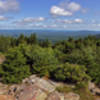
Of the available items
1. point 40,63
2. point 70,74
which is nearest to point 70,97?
point 70,74

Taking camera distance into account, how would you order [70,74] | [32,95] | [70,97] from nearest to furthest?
[32,95] → [70,97] → [70,74]

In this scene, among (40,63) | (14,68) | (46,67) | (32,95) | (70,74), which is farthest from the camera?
(46,67)

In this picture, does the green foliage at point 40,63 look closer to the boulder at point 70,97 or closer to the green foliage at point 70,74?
the green foliage at point 70,74

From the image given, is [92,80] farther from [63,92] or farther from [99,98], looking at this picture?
[63,92]

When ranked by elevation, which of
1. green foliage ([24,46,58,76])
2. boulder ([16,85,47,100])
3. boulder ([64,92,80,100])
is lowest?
boulder ([64,92,80,100])

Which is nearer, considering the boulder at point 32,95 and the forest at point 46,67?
the boulder at point 32,95

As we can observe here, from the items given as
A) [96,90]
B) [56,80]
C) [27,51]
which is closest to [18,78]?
[27,51]

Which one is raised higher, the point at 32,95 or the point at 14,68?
the point at 14,68

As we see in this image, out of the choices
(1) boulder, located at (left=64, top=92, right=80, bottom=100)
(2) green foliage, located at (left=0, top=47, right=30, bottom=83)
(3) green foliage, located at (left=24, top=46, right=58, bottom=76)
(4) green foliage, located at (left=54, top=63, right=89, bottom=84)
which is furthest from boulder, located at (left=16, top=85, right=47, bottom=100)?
(3) green foliage, located at (left=24, top=46, right=58, bottom=76)

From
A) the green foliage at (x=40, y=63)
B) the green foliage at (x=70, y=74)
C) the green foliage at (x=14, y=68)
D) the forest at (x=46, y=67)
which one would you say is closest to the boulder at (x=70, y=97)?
the forest at (x=46, y=67)

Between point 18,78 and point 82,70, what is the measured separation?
979 centimetres

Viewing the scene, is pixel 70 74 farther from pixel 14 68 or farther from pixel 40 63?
pixel 14 68

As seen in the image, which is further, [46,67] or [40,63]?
[46,67]

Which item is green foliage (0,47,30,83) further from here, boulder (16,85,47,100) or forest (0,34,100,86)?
boulder (16,85,47,100)
